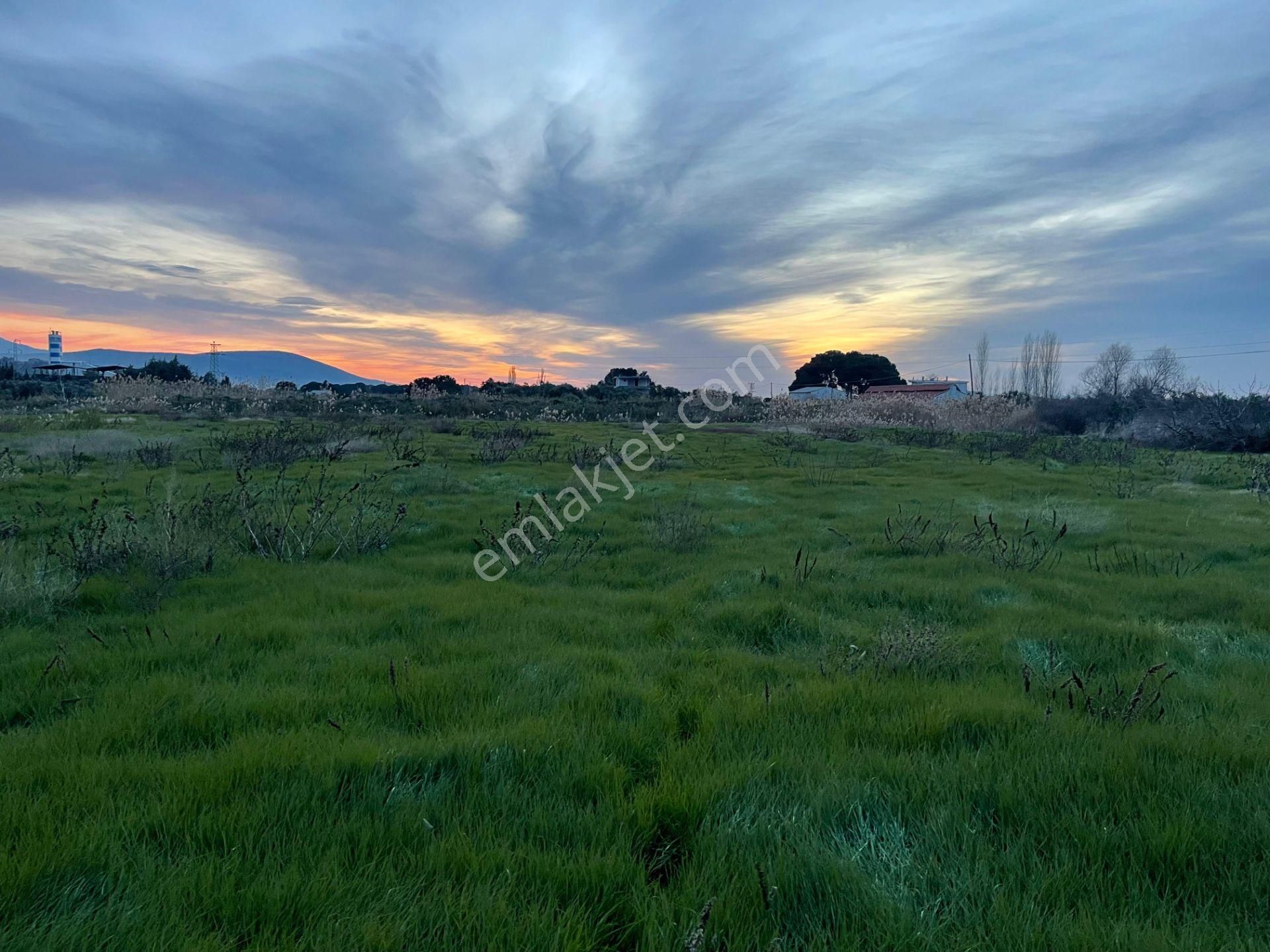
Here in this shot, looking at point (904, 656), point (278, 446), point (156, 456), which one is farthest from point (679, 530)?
point (156, 456)

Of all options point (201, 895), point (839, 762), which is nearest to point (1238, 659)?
point (839, 762)

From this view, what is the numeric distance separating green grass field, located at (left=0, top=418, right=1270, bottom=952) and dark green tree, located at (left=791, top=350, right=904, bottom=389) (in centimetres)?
7881

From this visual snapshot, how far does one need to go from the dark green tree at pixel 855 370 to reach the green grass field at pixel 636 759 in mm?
78814

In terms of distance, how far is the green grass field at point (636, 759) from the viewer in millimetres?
2150

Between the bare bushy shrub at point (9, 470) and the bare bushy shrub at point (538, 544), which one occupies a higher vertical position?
the bare bushy shrub at point (9, 470)

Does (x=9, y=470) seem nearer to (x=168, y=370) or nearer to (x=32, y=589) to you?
(x=32, y=589)

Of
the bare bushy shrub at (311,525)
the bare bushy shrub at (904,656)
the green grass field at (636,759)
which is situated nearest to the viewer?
the green grass field at (636,759)

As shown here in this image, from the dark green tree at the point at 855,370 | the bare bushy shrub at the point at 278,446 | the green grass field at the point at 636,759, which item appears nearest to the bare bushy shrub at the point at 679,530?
the green grass field at the point at 636,759

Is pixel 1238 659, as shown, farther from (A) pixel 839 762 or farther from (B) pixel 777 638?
(A) pixel 839 762

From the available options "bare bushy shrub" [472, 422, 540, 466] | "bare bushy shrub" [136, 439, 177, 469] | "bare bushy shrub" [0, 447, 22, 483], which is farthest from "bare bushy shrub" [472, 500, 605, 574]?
"bare bushy shrub" [136, 439, 177, 469]

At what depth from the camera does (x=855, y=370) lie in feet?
272

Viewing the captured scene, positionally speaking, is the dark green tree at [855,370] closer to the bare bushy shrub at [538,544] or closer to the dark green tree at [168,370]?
the dark green tree at [168,370]

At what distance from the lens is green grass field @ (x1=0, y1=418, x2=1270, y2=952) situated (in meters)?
2.15

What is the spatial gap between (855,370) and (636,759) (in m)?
85.8
